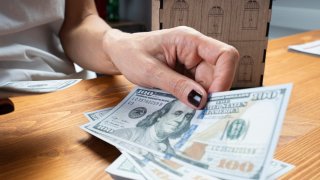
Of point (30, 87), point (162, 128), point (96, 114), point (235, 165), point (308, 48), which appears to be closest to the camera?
point (235, 165)

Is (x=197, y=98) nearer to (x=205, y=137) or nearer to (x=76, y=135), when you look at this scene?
(x=205, y=137)

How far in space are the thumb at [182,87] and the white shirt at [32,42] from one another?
360mm

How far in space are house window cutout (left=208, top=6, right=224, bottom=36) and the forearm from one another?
0.22 metres

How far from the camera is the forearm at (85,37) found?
2.57ft

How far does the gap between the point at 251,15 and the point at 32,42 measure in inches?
20.4

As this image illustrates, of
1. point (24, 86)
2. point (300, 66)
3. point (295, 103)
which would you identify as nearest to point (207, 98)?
point (295, 103)

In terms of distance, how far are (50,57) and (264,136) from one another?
2.01 ft

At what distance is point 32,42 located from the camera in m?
0.86

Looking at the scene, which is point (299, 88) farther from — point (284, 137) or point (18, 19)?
point (18, 19)

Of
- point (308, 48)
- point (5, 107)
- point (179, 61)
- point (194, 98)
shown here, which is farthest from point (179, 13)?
point (308, 48)

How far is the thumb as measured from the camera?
1.68 feet

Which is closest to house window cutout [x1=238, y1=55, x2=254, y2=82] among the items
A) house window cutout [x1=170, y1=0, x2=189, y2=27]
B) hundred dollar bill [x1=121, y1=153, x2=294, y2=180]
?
house window cutout [x1=170, y1=0, x2=189, y2=27]

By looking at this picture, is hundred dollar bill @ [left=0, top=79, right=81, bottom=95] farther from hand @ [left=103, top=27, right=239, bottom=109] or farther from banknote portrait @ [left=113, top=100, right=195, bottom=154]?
banknote portrait @ [left=113, top=100, right=195, bottom=154]

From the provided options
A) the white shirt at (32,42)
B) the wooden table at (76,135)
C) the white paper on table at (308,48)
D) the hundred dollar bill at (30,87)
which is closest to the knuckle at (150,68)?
the wooden table at (76,135)
